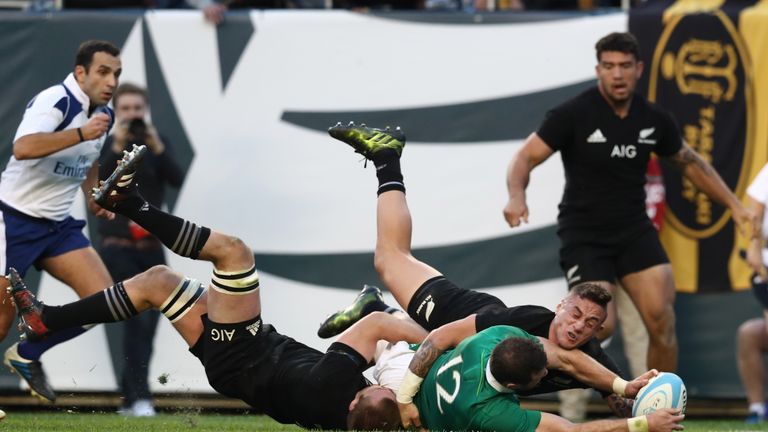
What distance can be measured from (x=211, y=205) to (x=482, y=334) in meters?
5.01

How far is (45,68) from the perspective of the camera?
1258 centimetres

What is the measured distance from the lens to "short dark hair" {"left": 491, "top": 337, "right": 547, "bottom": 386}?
24.3ft

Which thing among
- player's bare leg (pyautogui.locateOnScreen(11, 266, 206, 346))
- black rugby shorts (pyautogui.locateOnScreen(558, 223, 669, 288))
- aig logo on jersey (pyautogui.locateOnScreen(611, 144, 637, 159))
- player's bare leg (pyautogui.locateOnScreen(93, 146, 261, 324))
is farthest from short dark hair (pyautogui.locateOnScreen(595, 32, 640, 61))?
player's bare leg (pyautogui.locateOnScreen(11, 266, 206, 346))

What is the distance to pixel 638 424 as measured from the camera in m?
7.43

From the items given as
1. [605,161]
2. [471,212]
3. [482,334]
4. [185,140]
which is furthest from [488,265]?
[482,334]

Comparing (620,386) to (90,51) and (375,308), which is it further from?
(90,51)

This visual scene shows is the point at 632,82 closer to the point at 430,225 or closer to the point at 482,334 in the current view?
the point at 430,225

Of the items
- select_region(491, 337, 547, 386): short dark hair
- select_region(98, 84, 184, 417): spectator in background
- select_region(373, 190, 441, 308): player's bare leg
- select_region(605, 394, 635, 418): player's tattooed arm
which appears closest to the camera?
select_region(491, 337, 547, 386): short dark hair

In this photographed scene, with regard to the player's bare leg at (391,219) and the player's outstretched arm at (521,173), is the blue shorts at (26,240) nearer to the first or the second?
the player's bare leg at (391,219)

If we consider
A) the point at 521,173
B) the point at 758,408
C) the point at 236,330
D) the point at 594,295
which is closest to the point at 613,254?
the point at 521,173

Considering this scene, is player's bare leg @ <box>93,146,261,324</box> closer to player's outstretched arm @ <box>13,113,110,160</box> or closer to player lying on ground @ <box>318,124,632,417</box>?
player's outstretched arm @ <box>13,113,110,160</box>

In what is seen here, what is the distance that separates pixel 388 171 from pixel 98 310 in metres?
2.19

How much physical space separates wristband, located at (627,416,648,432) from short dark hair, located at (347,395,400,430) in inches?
53.0

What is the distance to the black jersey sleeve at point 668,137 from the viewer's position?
10.6 m
